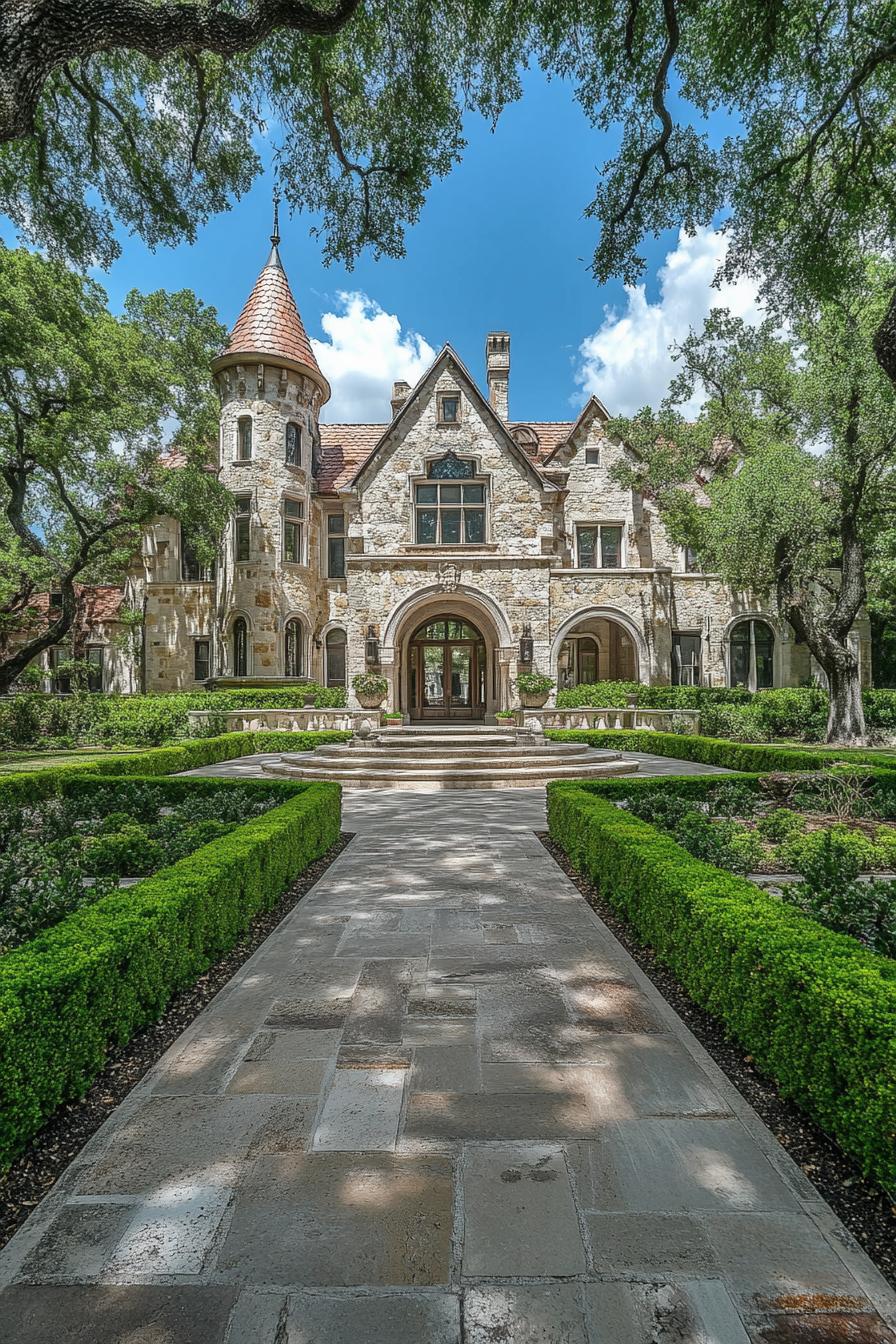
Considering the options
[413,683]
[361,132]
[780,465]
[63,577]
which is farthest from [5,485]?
[780,465]

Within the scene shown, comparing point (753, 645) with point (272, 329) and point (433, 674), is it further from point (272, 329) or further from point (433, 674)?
point (272, 329)

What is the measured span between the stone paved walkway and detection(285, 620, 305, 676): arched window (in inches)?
821

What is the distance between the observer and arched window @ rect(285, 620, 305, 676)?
24.4 metres

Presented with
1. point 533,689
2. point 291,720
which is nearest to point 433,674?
point 291,720

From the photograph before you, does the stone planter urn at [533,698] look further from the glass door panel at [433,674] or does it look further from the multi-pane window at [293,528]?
the multi-pane window at [293,528]

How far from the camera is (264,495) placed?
24.0 meters

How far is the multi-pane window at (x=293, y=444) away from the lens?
80.8 ft

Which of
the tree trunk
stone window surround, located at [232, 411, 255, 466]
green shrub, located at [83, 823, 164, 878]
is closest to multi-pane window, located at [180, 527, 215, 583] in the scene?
stone window surround, located at [232, 411, 255, 466]

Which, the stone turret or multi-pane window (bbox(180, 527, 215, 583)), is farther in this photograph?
multi-pane window (bbox(180, 527, 215, 583))

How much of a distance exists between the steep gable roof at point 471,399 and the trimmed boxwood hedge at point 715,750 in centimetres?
865

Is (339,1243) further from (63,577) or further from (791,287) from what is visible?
(63,577)

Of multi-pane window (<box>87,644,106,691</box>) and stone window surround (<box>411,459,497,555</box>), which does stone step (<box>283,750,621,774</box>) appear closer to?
stone window surround (<box>411,459,497,555</box>)

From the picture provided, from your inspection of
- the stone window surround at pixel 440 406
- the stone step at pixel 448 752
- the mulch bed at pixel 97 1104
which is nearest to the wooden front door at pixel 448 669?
the stone window surround at pixel 440 406

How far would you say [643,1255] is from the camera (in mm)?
2162
